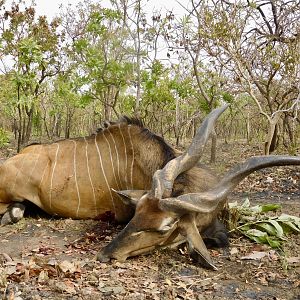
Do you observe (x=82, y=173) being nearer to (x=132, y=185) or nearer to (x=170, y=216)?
(x=132, y=185)

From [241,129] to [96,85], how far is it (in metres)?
17.6

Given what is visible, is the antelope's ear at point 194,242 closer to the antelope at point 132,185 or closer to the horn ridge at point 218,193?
the antelope at point 132,185

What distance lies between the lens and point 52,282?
2.74 meters

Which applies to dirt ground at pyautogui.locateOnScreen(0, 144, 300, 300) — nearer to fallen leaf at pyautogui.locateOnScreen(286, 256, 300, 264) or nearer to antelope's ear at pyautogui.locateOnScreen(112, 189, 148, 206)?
fallen leaf at pyautogui.locateOnScreen(286, 256, 300, 264)

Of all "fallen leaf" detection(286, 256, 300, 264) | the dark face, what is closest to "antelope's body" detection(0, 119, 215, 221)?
the dark face

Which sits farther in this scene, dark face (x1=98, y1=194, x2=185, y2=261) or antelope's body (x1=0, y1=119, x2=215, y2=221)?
antelope's body (x1=0, y1=119, x2=215, y2=221)

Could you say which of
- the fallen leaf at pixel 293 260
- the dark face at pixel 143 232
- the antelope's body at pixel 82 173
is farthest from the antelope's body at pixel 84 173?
the fallen leaf at pixel 293 260

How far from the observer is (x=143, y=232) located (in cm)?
327

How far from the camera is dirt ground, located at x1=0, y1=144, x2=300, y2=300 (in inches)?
107

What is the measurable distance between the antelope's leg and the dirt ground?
14 centimetres

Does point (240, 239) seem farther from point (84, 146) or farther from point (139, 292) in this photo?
point (84, 146)

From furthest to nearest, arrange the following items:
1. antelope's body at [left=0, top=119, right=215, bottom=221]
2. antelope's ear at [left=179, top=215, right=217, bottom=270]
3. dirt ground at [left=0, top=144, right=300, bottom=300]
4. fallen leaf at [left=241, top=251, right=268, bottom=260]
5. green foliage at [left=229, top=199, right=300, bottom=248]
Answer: antelope's body at [left=0, top=119, right=215, bottom=221], green foliage at [left=229, top=199, right=300, bottom=248], fallen leaf at [left=241, top=251, right=268, bottom=260], antelope's ear at [left=179, top=215, right=217, bottom=270], dirt ground at [left=0, top=144, right=300, bottom=300]

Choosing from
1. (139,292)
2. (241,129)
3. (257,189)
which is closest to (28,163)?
(139,292)

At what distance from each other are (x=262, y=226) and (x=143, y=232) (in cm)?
122
